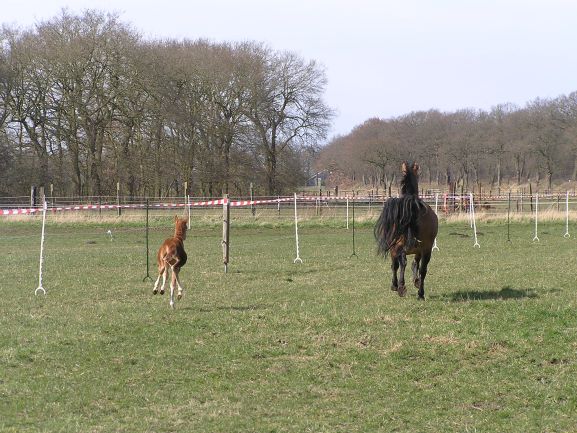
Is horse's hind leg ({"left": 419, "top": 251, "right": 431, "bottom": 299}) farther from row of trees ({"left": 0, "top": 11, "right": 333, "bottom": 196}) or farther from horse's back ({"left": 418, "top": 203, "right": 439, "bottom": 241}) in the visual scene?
row of trees ({"left": 0, "top": 11, "right": 333, "bottom": 196})

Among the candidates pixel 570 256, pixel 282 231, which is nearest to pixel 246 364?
pixel 570 256

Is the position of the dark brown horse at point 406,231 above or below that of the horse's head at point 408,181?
below

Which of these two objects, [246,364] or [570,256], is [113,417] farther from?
[570,256]

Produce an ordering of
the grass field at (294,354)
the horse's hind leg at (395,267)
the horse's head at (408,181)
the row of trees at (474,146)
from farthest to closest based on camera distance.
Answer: the row of trees at (474,146)
the horse's head at (408,181)
the horse's hind leg at (395,267)
the grass field at (294,354)

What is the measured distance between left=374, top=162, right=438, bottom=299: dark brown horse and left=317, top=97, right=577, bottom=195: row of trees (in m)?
59.0

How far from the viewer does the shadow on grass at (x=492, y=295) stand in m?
10.5

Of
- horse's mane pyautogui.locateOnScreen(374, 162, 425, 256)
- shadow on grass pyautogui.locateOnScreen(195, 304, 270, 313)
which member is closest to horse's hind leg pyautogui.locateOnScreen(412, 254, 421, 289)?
horse's mane pyautogui.locateOnScreen(374, 162, 425, 256)

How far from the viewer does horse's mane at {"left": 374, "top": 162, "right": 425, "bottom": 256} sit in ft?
34.8

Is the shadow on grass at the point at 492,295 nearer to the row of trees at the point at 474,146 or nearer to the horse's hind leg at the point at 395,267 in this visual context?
the horse's hind leg at the point at 395,267

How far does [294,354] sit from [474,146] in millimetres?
72081

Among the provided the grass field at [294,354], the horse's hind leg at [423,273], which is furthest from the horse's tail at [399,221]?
the grass field at [294,354]

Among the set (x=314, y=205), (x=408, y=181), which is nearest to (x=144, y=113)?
(x=314, y=205)

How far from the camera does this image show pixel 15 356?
7680mm

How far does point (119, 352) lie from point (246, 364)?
1602 millimetres
